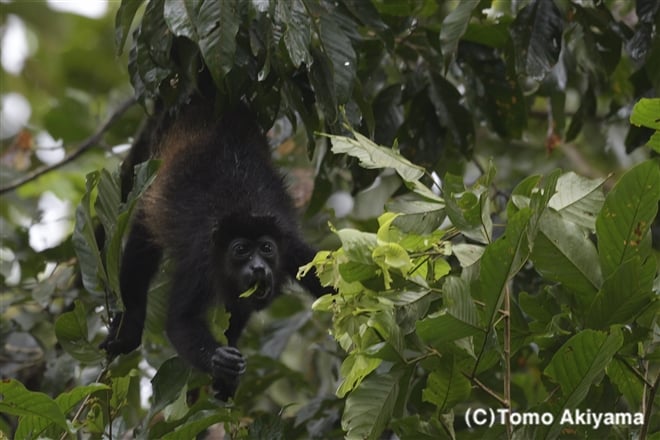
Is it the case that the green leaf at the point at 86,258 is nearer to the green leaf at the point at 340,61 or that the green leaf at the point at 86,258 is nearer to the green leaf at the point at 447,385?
the green leaf at the point at 340,61

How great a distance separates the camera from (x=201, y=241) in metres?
4.88

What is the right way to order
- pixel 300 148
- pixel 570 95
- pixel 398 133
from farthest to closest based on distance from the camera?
1. pixel 570 95
2. pixel 300 148
3. pixel 398 133

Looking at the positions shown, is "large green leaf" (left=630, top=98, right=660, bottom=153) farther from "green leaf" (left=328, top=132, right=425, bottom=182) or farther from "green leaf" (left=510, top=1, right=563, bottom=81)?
"green leaf" (left=510, top=1, right=563, bottom=81)

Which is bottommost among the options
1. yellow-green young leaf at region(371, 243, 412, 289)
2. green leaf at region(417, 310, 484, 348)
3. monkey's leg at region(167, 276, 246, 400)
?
monkey's leg at region(167, 276, 246, 400)

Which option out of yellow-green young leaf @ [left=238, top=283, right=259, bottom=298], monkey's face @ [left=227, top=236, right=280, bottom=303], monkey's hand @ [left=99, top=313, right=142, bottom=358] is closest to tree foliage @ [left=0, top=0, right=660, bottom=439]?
monkey's hand @ [left=99, top=313, right=142, bottom=358]

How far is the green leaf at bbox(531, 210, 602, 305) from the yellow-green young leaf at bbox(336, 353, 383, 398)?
555mm

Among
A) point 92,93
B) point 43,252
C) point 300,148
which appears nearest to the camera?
point 43,252

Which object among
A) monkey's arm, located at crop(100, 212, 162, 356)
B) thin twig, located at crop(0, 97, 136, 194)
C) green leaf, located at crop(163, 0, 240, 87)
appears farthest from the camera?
thin twig, located at crop(0, 97, 136, 194)

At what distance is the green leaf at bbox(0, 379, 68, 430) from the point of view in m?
2.88

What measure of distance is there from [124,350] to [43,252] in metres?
0.76

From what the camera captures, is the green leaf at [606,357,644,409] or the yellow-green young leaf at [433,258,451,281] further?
the green leaf at [606,357,644,409]

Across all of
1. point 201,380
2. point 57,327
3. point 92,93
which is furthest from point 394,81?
point 92,93

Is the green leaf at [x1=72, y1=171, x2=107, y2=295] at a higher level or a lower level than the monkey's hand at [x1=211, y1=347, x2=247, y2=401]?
higher

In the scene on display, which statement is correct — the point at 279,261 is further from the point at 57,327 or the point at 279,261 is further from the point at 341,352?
the point at 57,327
